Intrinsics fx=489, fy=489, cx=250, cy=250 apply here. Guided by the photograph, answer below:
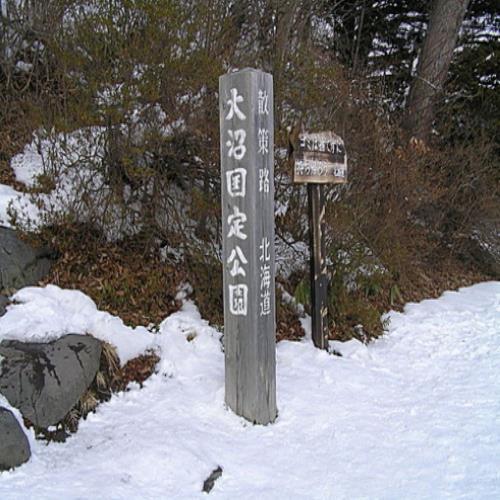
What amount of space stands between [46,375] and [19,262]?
1528 mm

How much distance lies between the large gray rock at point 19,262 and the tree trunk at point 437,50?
23.1ft

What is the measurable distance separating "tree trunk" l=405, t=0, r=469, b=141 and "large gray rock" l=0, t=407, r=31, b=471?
8238 millimetres

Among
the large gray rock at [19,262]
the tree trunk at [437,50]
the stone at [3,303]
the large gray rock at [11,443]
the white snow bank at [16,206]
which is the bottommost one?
the large gray rock at [11,443]

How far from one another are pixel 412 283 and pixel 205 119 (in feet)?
14.6

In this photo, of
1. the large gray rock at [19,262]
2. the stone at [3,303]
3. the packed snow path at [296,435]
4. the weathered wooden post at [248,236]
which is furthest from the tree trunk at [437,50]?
the stone at [3,303]

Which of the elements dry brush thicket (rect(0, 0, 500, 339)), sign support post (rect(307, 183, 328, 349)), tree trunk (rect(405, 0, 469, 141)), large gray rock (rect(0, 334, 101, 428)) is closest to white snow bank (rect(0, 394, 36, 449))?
large gray rock (rect(0, 334, 101, 428))

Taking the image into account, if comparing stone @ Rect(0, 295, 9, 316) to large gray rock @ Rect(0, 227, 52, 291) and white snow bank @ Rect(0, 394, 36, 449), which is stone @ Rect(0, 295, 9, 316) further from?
white snow bank @ Rect(0, 394, 36, 449)

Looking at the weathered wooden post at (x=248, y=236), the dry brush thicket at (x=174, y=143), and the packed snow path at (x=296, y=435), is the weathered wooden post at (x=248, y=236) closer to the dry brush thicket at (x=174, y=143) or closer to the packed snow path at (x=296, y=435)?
the packed snow path at (x=296, y=435)

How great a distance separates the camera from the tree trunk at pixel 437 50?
8.97 metres

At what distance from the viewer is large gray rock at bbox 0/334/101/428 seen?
2932mm

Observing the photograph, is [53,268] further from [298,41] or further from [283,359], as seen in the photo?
[298,41]

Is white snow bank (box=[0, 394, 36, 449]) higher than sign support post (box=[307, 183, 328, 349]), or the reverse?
sign support post (box=[307, 183, 328, 349])

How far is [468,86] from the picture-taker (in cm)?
1065

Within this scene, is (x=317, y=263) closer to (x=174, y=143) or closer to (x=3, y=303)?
(x=174, y=143)
